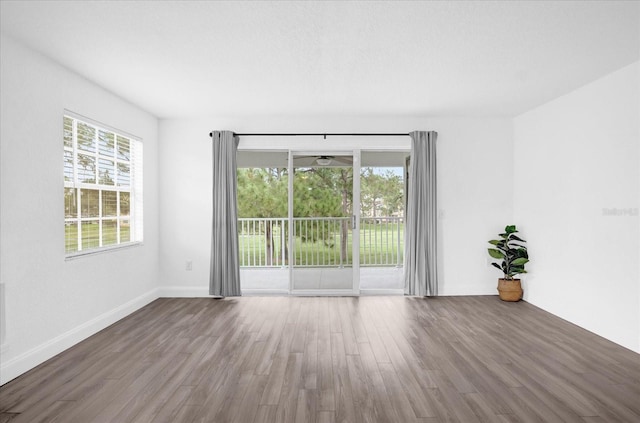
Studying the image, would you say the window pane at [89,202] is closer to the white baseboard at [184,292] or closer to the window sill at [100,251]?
the window sill at [100,251]

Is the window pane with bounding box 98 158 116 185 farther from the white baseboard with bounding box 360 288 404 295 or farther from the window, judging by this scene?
the white baseboard with bounding box 360 288 404 295

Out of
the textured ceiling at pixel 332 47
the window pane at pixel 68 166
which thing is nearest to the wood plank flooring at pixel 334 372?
the window pane at pixel 68 166

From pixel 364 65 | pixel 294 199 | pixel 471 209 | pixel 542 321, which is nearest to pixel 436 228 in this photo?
pixel 471 209

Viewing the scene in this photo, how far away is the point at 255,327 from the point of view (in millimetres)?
3633

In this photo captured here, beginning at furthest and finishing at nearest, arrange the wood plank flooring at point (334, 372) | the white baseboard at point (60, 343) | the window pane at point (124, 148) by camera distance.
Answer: the window pane at point (124, 148) → the white baseboard at point (60, 343) → the wood plank flooring at point (334, 372)

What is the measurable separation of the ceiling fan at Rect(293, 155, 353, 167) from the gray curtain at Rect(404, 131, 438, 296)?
90 centimetres

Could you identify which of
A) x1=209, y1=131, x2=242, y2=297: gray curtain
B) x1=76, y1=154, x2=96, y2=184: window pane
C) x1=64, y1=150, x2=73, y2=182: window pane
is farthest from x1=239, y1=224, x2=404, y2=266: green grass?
x1=64, y1=150, x2=73, y2=182: window pane

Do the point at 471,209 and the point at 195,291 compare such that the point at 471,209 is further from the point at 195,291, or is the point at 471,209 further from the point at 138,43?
the point at 138,43

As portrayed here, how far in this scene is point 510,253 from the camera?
177 inches

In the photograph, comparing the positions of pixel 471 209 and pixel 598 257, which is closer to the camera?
pixel 598 257

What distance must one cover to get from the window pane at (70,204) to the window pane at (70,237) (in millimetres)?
81

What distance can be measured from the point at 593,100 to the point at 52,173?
16.1 feet

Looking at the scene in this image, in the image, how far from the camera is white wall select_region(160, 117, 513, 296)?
484 cm

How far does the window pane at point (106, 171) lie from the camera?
370cm
